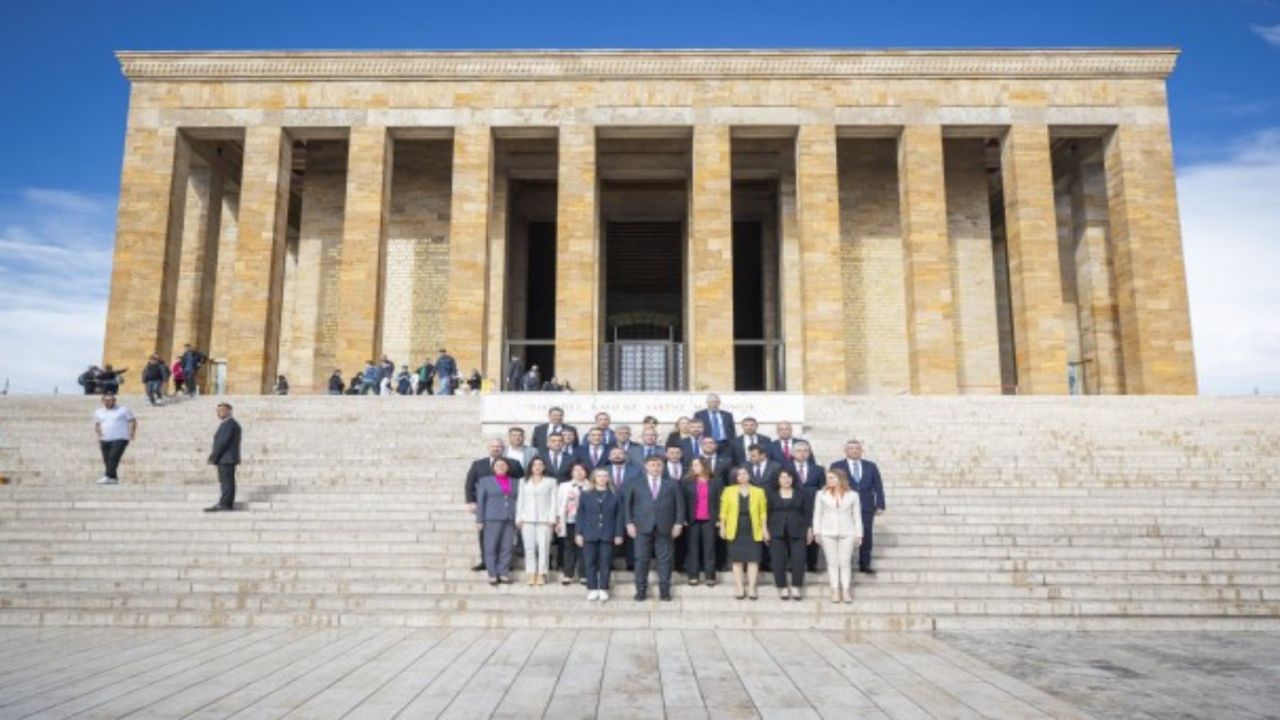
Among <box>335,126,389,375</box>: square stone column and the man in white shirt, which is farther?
<box>335,126,389,375</box>: square stone column

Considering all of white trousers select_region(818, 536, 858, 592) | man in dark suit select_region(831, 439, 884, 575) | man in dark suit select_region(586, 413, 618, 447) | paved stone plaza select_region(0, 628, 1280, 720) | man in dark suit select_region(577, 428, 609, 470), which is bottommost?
paved stone plaza select_region(0, 628, 1280, 720)

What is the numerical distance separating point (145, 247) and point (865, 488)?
1974cm

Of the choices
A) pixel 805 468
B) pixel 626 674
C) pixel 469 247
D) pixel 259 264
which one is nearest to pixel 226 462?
pixel 626 674

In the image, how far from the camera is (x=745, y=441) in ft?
28.4

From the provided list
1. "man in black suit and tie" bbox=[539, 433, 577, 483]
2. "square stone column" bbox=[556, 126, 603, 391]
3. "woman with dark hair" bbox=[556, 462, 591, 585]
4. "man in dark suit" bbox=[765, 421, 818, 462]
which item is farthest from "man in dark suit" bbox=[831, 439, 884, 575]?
"square stone column" bbox=[556, 126, 603, 391]

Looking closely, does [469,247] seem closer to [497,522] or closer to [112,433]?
[112,433]

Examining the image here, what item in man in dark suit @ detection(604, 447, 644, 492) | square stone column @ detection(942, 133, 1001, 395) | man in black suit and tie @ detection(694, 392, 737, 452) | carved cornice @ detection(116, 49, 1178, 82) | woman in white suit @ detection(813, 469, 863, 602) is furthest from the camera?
square stone column @ detection(942, 133, 1001, 395)

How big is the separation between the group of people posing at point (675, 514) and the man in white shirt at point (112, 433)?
5.44m

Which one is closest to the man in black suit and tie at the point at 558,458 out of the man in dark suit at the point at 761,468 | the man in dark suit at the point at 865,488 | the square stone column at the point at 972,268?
the man in dark suit at the point at 761,468

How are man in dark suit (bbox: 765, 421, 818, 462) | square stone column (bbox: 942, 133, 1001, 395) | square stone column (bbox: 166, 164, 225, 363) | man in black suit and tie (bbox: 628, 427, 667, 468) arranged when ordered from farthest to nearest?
square stone column (bbox: 166, 164, 225, 363) < square stone column (bbox: 942, 133, 1001, 395) < man in dark suit (bbox: 765, 421, 818, 462) < man in black suit and tie (bbox: 628, 427, 667, 468)

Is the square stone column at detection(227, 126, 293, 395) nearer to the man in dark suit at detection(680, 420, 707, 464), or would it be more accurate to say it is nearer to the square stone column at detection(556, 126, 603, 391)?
the square stone column at detection(556, 126, 603, 391)

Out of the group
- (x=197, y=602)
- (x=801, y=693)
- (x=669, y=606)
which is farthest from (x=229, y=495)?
(x=801, y=693)

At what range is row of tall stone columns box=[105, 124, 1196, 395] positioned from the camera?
20.0 m

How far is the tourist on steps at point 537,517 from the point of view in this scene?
7.38m
